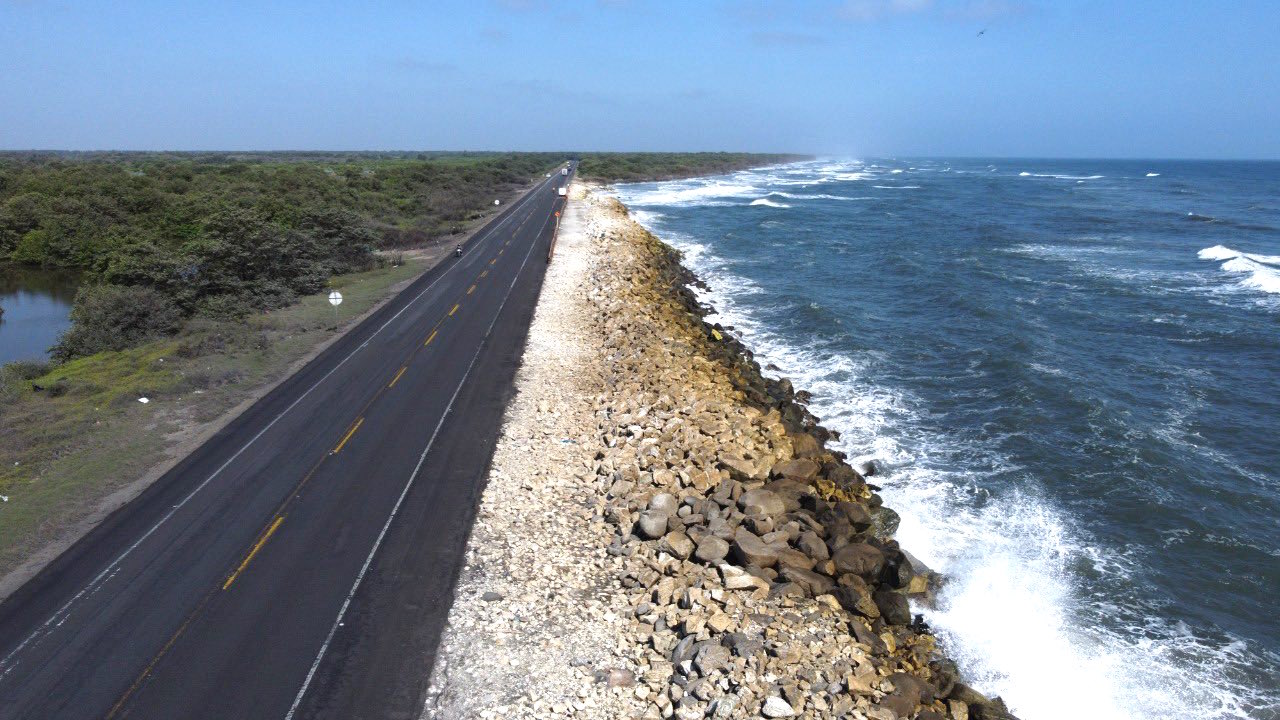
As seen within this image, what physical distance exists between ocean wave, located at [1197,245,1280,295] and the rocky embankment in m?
45.2

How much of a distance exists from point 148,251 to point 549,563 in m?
39.5


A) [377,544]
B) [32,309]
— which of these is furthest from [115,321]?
[377,544]

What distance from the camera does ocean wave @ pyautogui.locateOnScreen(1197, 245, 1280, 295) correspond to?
50.1m

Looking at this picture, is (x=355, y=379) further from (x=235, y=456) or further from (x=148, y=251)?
(x=148, y=251)

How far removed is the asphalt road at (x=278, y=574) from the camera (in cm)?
1300

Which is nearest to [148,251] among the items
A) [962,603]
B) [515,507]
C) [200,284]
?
[200,284]

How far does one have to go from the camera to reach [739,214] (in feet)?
337

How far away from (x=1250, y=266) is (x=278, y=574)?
233ft

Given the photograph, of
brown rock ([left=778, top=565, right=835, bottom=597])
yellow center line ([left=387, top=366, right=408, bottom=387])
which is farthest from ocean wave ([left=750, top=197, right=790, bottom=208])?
brown rock ([left=778, top=565, right=835, bottom=597])

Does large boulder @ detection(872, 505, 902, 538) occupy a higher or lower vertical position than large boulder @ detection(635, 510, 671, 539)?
lower

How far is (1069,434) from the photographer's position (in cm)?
2734

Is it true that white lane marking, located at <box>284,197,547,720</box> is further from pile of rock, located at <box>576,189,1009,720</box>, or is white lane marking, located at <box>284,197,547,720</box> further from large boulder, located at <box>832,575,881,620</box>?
large boulder, located at <box>832,575,881,620</box>

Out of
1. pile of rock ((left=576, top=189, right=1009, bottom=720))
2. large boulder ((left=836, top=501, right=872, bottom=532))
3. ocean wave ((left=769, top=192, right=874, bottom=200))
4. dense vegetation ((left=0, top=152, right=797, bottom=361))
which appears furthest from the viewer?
ocean wave ((left=769, top=192, right=874, bottom=200))

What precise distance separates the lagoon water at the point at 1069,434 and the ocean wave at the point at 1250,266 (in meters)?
0.37
